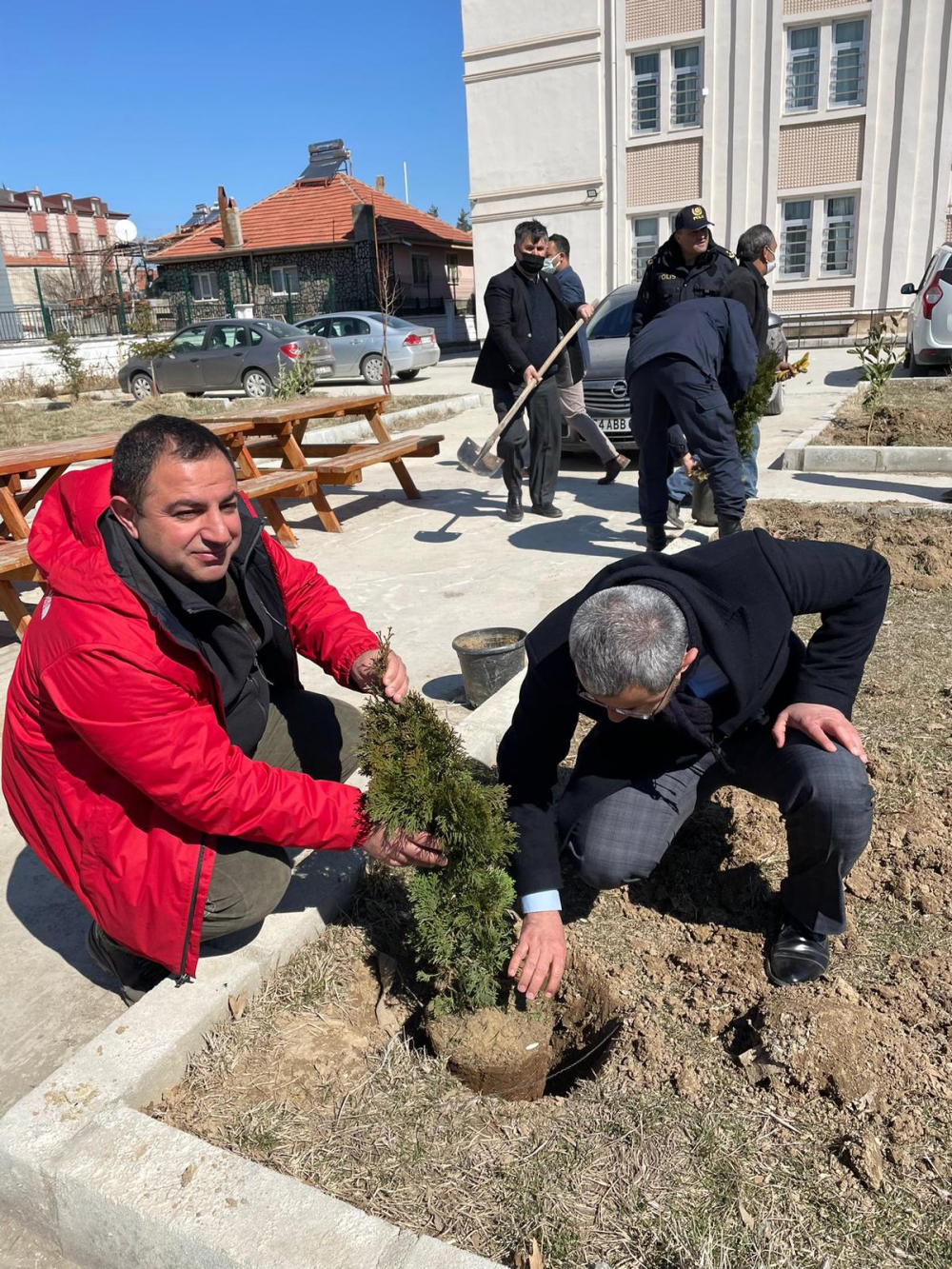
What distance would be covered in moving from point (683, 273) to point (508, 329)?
140 cm

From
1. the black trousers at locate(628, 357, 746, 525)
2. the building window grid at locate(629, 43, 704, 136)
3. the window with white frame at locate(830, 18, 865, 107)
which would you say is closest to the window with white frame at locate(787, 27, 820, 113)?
the window with white frame at locate(830, 18, 865, 107)

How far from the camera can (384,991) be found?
2.55 metres

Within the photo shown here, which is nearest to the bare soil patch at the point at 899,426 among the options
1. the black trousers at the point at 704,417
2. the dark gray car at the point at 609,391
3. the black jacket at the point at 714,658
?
the dark gray car at the point at 609,391

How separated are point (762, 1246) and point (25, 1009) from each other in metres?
1.99

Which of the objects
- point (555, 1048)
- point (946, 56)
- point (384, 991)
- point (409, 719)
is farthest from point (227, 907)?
point (946, 56)

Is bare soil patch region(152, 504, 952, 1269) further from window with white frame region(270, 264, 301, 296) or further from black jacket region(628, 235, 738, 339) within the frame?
window with white frame region(270, 264, 301, 296)

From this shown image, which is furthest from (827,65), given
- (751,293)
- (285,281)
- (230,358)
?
(751,293)

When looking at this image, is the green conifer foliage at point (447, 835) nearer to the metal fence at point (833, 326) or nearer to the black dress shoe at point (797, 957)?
the black dress shoe at point (797, 957)

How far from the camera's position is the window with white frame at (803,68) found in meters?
23.1

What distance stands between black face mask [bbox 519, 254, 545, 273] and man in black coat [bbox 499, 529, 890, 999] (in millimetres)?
4933

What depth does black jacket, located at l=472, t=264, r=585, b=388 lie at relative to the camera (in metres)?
6.79

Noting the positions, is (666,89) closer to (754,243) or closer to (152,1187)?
(754,243)

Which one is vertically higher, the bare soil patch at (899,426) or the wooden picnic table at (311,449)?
the wooden picnic table at (311,449)

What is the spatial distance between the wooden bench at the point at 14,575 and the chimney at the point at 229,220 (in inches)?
1272
